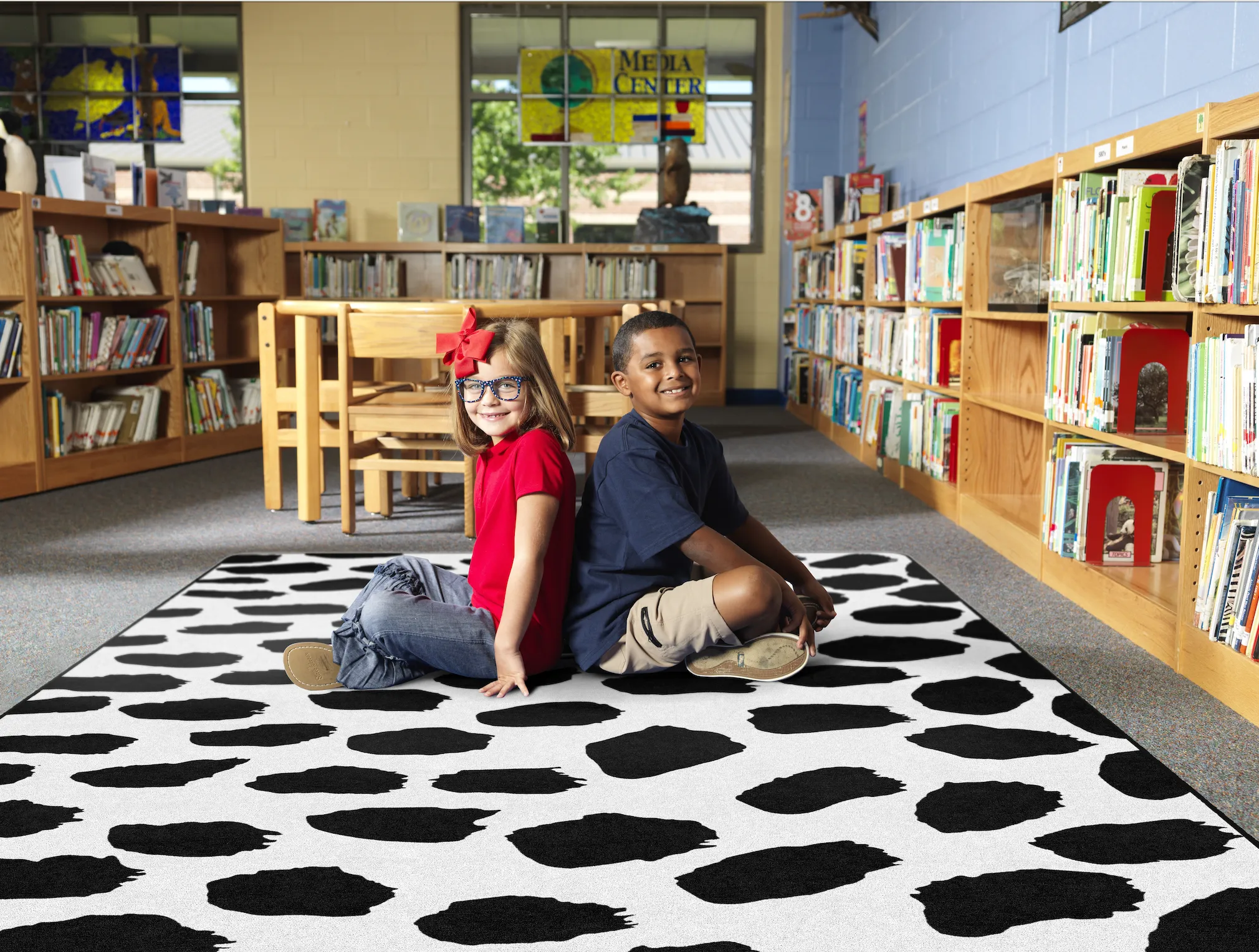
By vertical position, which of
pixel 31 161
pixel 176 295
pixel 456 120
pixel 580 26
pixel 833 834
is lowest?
pixel 833 834

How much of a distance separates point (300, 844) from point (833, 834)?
689 millimetres

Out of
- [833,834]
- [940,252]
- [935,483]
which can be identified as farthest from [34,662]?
[940,252]

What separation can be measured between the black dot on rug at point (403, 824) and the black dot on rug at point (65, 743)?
1.55 feet

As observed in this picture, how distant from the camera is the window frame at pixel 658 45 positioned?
8.30 meters

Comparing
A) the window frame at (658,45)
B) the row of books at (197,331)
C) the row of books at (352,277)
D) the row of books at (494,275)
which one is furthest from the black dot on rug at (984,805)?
the window frame at (658,45)

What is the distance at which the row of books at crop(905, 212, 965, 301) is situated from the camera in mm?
3961

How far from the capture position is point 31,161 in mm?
4574

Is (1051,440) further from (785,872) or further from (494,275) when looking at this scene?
(494,275)

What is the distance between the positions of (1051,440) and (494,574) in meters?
1.68

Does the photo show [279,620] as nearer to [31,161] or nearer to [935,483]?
[935,483]

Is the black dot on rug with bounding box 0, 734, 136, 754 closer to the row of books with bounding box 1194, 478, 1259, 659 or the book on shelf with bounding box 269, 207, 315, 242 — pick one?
the row of books with bounding box 1194, 478, 1259, 659

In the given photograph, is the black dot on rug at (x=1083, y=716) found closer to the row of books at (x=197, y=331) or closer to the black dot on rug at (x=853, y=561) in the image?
the black dot on rug at (x=853, y=561)

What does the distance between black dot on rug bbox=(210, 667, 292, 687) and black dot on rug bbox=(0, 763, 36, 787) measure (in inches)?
17.8

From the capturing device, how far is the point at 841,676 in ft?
7.32
